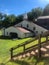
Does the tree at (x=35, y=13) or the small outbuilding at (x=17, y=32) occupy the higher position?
the tree at (x=35, y=13)

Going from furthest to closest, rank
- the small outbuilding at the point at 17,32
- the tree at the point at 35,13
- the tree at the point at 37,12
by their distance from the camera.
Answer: the tree at the point at 37,12 < the tree at the point at 35,13 < the small outbuilding at the point at 17,32

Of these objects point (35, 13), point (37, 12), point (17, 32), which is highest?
point (37, 12)

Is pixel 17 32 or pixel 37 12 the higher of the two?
pixel 37 12

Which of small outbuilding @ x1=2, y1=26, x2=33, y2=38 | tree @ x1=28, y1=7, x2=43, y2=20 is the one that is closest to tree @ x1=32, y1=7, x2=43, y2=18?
tree @ x1=28, y1=7, x2=43, y2=20

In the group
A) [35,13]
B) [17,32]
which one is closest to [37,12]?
[35,13]

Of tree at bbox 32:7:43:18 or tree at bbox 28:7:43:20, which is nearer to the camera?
tree at bbox 28:7:43:20

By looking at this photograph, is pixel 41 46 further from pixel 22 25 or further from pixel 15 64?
pixel 22 25

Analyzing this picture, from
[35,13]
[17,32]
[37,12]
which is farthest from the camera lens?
[37,12]

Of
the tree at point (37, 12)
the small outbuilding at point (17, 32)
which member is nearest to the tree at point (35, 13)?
the tree at point (37, 12)

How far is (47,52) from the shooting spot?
8594 millimetres

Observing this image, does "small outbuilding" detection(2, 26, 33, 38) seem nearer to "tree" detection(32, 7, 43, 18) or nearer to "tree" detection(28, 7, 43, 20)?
"tree" detection(28, 7, 43, 20)

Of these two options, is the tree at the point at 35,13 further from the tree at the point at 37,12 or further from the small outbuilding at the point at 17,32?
the small outbuilding at the point at 17,32

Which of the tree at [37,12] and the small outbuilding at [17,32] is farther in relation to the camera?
the tree at [37,12]

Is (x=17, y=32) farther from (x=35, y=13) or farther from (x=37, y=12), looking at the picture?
(x=37, y=12)
